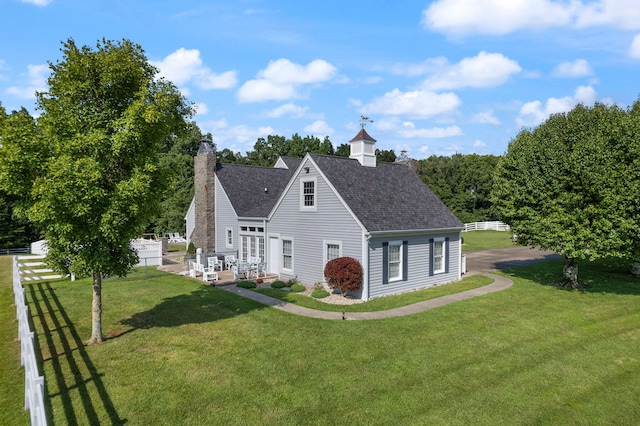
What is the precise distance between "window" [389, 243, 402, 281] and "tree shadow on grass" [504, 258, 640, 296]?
8.71 meters

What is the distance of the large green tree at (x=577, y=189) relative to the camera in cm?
1773

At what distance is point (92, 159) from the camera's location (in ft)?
37.1

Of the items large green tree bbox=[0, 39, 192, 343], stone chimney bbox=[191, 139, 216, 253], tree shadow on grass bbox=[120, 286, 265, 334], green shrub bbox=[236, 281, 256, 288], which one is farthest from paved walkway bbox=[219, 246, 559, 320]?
stone chimney bbox=[191, 139, 216, 253]

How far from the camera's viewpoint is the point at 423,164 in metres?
80.6

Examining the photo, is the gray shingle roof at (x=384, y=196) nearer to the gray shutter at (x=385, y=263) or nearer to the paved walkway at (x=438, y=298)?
the gray shutter at (x=385, y=263)

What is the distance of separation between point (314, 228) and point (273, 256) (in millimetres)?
4303

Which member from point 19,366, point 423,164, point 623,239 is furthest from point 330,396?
point 423,164

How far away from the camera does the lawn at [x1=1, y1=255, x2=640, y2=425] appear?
841 cm

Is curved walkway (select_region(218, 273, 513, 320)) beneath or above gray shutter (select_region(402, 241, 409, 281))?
beneath

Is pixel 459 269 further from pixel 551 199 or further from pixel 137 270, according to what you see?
pixel 137 270

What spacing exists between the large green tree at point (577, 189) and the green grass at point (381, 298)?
13.8ft

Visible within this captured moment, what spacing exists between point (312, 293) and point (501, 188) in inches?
467

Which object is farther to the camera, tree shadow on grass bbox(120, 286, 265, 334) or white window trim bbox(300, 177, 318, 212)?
white window trim bbox(300, 177, 318, 212)

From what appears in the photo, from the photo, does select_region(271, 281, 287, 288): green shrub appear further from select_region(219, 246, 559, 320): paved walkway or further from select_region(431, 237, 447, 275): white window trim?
select_region(431, 237, 447, 275): white window trim
